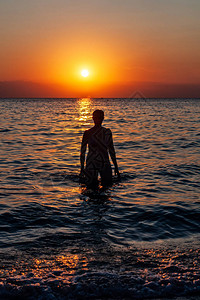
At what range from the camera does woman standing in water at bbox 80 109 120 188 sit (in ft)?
28.4

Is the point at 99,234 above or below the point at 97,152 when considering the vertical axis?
below

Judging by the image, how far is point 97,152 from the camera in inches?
349

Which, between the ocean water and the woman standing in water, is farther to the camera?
the woman standing in water

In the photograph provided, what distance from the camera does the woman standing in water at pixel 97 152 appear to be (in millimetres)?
8648

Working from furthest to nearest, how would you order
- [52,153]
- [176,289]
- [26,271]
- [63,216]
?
[52,153] < [63,216] < [26,271] < [176,289]

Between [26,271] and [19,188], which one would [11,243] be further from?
[19,188]

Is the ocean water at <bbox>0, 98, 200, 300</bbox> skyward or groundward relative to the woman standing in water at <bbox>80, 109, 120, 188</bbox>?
groundward

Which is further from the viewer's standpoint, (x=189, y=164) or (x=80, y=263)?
(x=189, y=164)

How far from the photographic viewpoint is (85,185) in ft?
30.8

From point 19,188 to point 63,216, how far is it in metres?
2.81

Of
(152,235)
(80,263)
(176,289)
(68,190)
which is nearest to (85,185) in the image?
Result: (68,190)

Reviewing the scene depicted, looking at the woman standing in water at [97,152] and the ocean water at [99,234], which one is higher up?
the woman standing in water at [97,152]

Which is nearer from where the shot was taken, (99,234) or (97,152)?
(99,234)

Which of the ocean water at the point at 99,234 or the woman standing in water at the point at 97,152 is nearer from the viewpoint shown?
the ocean water at the point at 99,234
